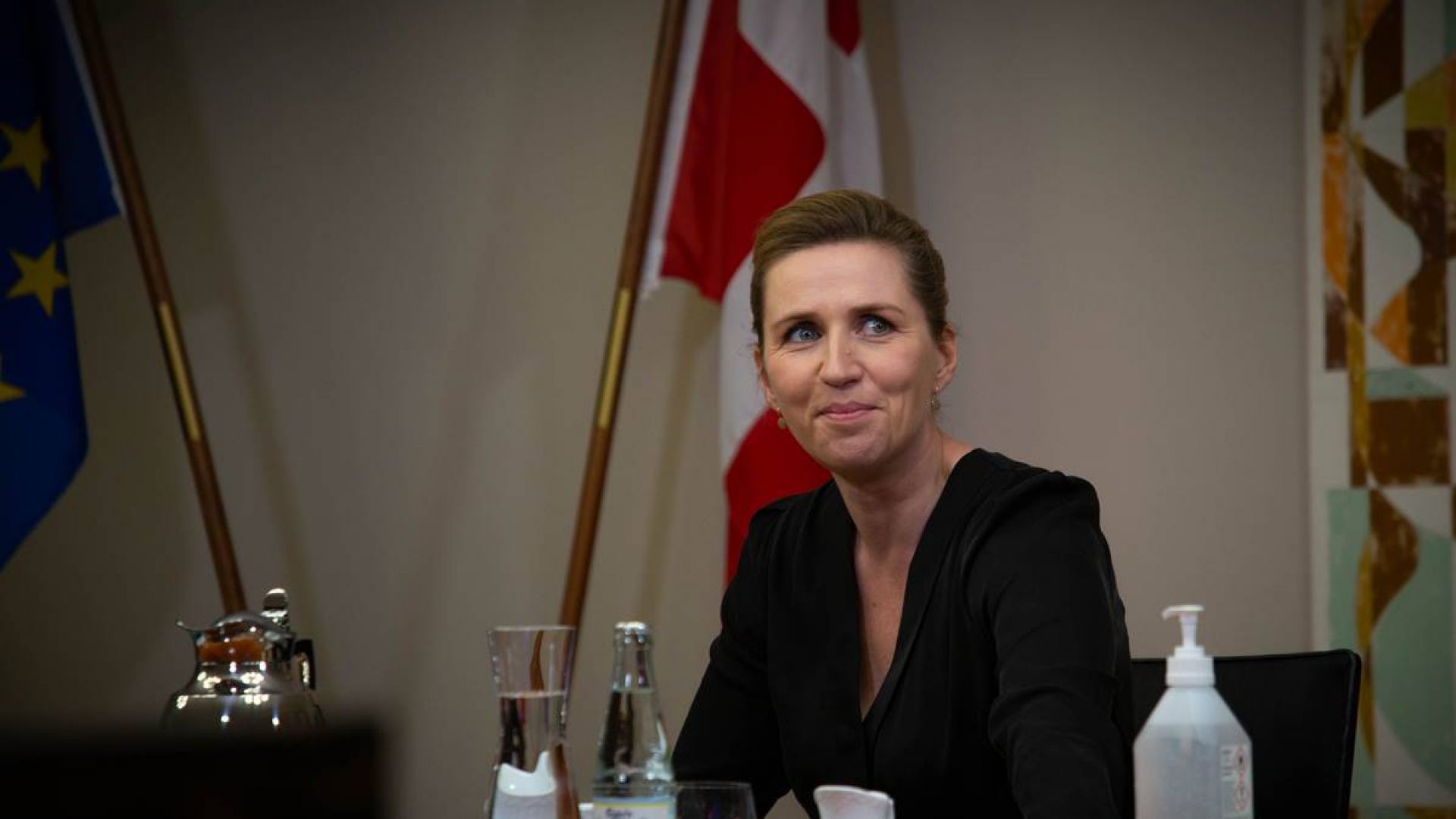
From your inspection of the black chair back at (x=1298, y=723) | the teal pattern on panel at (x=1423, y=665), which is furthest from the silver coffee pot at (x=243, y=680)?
the teal pattern on panel at (x=1423, y=665)

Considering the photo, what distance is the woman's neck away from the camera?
181cm

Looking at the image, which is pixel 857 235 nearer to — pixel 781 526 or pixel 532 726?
pixel 781 526

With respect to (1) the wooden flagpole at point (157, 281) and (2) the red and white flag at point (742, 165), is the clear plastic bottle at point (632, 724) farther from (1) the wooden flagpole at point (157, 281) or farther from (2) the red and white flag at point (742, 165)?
(1) the wooden flagpole at point (157, 281)

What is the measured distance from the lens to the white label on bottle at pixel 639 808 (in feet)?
3.38

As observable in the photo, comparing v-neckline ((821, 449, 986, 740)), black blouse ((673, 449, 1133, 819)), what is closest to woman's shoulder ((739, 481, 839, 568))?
black blouse ((673, 449, 1133, 819))

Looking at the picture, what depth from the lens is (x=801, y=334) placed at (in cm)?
178

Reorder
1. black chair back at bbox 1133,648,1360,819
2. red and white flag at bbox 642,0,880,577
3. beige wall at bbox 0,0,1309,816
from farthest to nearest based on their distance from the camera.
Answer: beige wall at bbox 0,0,1309,816 → red and white flag at bbox 642,0,880,577 → black chair back at bbox 1133,648,1360,819

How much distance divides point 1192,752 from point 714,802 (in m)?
0.36

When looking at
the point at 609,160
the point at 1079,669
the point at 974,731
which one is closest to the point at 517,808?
the point at 1079,669

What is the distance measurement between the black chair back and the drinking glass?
67 cm

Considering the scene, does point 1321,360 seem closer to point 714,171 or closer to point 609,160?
point 714,171

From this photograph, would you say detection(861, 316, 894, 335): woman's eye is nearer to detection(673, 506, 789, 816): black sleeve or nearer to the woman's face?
the woman's face

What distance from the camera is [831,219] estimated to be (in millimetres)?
1802

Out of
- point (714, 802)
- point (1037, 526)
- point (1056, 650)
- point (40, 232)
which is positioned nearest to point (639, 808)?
point (714, 802)
